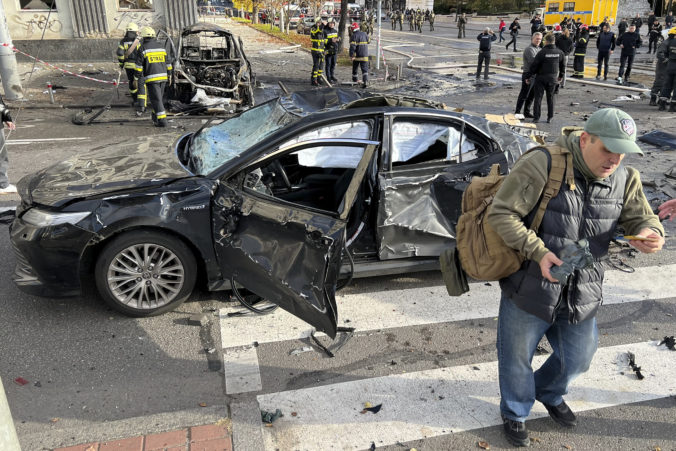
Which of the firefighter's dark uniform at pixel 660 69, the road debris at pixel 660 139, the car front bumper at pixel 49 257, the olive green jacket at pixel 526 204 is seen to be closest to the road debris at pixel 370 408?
the olive green jacket at pixel 526 204

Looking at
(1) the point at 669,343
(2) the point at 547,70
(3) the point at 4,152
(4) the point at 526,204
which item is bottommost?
(1) the point at 669,343

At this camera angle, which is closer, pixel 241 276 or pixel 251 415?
pixel 251 415

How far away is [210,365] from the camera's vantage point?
3822 mm

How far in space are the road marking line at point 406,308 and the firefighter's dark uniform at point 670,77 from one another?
9552 millimetres

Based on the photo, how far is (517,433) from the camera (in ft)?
10.2

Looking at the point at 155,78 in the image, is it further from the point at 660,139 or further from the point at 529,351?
the point at 660,139

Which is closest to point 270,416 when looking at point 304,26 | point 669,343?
point 669,343

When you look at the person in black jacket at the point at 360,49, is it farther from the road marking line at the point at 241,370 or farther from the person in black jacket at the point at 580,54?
the road marking line at the point at 241,370

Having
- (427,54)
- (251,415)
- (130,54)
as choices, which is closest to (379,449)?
(251,415)

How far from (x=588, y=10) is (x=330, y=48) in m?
25.9

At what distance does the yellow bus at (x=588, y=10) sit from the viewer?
34.2m

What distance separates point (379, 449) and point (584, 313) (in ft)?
4.52

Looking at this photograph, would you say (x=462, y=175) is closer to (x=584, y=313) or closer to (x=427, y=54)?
(x=584, y=313)

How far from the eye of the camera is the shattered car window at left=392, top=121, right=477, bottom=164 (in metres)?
4.69
